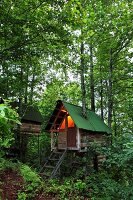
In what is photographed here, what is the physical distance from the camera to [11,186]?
12492mm

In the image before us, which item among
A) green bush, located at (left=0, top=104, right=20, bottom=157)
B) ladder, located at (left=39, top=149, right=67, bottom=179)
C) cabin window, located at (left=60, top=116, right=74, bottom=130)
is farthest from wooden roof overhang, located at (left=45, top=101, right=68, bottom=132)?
green bush, located at (left=0, top=104, right=20, bottom=157)

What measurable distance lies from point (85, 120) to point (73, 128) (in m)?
1.10

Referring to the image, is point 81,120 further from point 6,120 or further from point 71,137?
point 6,120

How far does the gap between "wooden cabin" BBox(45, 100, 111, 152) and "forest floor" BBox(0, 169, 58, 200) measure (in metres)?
4.68

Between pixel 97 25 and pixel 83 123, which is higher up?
pixel 97 25

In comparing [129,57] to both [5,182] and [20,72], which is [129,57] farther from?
[5,182]

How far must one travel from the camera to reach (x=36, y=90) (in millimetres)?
20391

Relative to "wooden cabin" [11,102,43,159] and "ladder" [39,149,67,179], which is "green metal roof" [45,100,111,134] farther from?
"wooden cabin" [11,102,43,159]

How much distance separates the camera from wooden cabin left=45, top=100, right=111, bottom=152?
16891mm

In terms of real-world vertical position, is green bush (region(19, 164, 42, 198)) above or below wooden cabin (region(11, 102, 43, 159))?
below

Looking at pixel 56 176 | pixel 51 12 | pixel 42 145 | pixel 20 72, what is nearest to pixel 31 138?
pixel 42 145

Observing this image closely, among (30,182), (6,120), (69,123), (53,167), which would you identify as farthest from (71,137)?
(6,120)

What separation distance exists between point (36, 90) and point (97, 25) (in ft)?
22.4

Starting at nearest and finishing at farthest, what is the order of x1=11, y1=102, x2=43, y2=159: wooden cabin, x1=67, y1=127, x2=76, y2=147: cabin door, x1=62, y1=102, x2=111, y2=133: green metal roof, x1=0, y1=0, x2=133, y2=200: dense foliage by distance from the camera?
x1=0, y1=0, x2=133, y2=200: dense foliage < x1=62, y1=102, x2=111, y2=133: green metal roof < x1=67, y1=127, x2=76, y2=147: cabin door < x1=11, y1=102, x2=43, y2=159: wooden cabin
